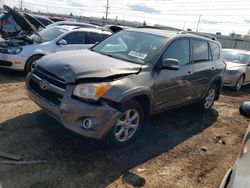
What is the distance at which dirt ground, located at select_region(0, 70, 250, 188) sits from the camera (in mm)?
3639

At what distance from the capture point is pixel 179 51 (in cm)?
553

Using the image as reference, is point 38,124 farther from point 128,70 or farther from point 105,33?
point 105,33

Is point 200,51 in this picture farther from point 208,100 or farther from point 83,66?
point 83,66

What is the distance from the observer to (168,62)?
15.6 feet

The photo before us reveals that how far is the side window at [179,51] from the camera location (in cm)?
519

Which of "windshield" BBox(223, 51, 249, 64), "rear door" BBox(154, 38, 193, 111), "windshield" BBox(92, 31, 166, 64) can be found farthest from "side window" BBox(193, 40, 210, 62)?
"windshield" BBox(223, 51, 249, 64)

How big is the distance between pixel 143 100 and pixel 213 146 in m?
1.68

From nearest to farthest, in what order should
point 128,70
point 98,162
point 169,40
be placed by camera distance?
point 98,162 → point 128,70 → point 169,40

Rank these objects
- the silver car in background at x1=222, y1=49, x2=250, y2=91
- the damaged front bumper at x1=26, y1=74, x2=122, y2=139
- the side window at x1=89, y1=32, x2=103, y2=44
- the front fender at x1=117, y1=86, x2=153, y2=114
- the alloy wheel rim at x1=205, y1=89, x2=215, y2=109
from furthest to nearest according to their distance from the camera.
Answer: the silver car in background at x1=222, y1=49, x2=250, y2=91 < the side window at x1=89, y1=32, x2=103, y2=44 < the alloy wheel rim at x1=205, y1=89, x2=215, y2=109 < the front fender at x1=117, y1=86, x2=153, y2=114 < the damaged front bumper at x1=26, y1=74, x2=122, y2=139

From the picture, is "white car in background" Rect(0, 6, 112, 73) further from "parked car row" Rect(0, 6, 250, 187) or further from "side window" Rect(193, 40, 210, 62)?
"side window" Rect(193, 40, 210, 62)

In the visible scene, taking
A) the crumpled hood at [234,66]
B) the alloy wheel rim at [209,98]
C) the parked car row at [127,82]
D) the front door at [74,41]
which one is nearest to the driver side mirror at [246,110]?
the parked car row at [127,82]

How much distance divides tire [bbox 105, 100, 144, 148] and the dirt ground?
15 centimetres

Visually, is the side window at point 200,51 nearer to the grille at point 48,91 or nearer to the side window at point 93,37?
the grille at point 48,91

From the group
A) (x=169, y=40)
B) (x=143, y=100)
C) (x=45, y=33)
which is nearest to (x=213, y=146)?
(x=143, y=100)
